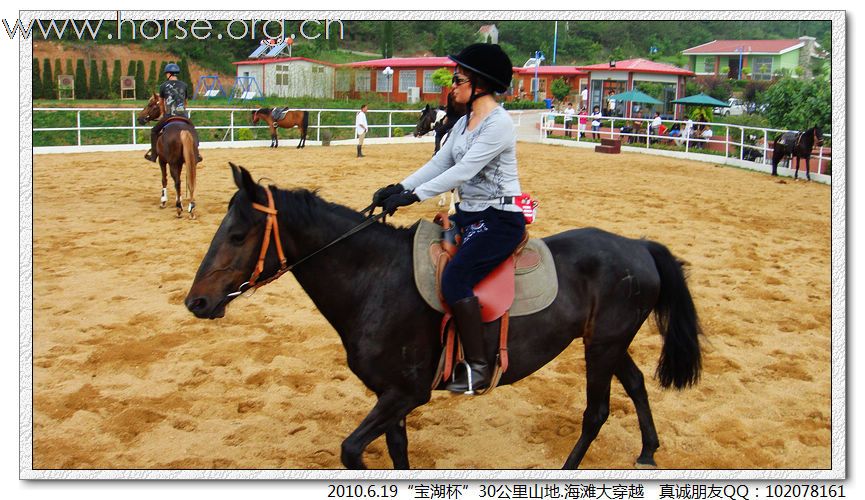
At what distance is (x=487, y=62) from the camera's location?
3.65 meters

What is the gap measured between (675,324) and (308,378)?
2769 mm

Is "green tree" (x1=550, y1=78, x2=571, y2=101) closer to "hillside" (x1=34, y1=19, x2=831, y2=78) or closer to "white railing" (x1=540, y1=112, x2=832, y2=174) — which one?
"hillside" (x1=34, y1=19, x2=831, y2=78)

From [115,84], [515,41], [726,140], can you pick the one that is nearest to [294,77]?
[115,84]

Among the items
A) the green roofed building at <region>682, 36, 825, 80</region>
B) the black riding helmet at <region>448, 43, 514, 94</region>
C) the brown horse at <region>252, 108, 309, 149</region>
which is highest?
the green roofed building at <region>682, 36, 825, 80</region>

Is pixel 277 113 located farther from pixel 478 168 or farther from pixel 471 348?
pixel 471 348

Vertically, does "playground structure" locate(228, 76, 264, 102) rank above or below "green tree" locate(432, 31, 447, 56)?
below

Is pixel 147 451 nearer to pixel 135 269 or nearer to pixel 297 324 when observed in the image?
pixel 297 324

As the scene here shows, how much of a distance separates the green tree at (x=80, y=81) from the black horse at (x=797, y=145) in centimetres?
2641

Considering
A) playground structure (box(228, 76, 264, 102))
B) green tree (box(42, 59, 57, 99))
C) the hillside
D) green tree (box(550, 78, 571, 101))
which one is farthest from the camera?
green tree (box(550, 78, 571, 101))

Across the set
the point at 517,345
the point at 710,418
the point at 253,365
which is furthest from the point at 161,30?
the point at 710,418

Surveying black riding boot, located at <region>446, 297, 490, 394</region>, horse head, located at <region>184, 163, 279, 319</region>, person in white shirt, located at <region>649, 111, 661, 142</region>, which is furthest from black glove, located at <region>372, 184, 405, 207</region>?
person in white shirt, located at <region>649, 111, 661, 142</region>

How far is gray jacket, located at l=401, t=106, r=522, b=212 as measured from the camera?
3600mm

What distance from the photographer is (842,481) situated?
4035 millimetres

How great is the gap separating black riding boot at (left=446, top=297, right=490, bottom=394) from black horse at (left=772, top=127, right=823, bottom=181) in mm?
17019
